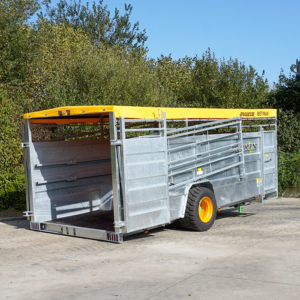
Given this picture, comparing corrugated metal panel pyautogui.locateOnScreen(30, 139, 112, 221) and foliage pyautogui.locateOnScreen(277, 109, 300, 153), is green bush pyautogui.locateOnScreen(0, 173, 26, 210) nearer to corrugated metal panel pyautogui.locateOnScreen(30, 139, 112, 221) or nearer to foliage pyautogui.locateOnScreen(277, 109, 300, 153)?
corrugated metal panel pyautogui.locateOnScreen(30, 139, 112, 221)

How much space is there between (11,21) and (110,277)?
46.4 ft

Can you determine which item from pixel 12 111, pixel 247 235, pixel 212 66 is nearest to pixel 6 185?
pixel 12 111

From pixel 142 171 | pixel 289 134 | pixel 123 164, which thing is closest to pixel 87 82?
pixel 289 134

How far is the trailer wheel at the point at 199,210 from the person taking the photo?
8672mm

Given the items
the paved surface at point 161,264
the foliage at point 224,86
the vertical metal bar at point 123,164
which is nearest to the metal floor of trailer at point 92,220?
the paved surface at point 161,264

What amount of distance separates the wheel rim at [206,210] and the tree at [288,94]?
1016 centimetres

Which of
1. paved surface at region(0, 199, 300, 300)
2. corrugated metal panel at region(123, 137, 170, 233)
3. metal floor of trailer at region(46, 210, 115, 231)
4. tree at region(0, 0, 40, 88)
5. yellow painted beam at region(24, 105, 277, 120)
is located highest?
tree at region(0, 0, 40, 88)

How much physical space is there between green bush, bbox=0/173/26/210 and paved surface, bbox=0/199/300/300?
262 cm

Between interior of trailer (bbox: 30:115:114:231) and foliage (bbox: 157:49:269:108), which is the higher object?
foliage (bbox: 157:49:269:108)

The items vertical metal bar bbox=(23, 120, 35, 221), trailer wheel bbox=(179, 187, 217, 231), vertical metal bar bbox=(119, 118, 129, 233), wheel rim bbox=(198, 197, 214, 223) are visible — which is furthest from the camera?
vertical metal bar bbox=(23, 120, 35, 221)

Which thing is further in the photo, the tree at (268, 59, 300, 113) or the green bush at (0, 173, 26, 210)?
the tree at (268, 59, 300, 113)

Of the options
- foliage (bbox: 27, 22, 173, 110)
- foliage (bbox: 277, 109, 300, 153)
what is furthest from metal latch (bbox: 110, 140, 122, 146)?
foliage (bbox: 277, 109, 300, 153)

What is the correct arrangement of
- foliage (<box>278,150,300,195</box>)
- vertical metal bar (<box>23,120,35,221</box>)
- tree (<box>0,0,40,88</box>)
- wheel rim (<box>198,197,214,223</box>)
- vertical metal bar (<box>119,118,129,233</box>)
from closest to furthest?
vertical metal bar (<box>119,118,129,233</box>), wheel rim (<box>198,197,214,223</box>), vertical metal bar (<box>23,120,35,221</box>), foliage (<box>278,150,300,195</box>), tree (<box>0,0,40,88</box>)

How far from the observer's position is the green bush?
12.0 metres
